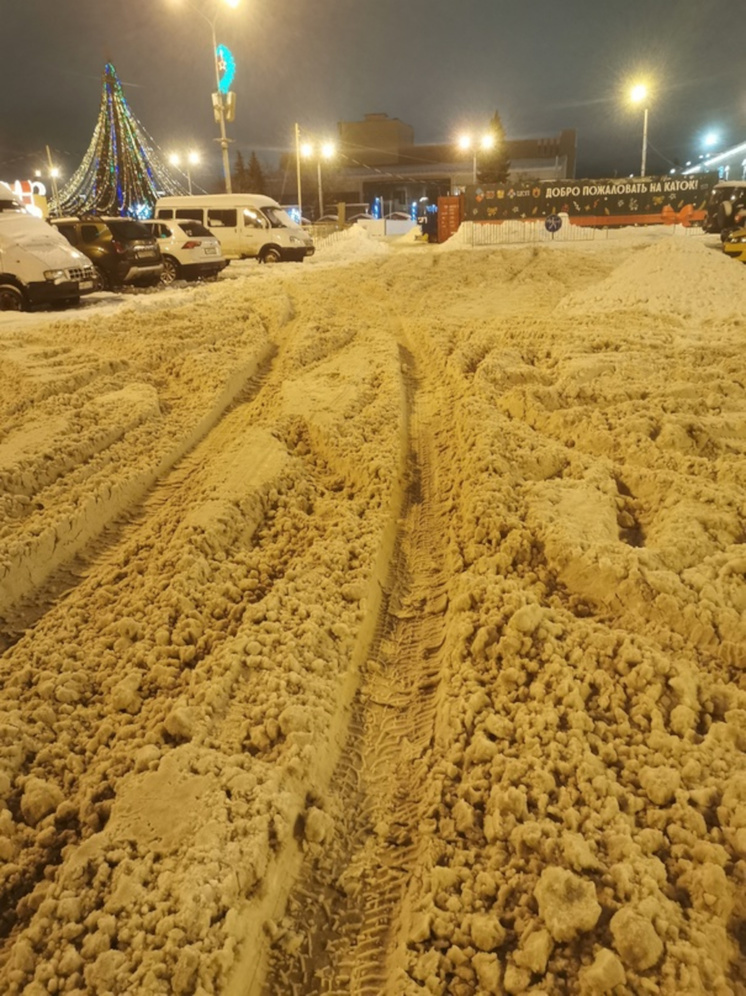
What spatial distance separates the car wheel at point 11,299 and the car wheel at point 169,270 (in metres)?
4.99

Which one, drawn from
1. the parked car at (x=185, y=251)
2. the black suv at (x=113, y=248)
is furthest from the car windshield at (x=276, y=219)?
the black suv at (x=113, y=248)

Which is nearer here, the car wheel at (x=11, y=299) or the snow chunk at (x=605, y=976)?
the snow chunk at (x=605, y=976)

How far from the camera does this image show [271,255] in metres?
21.5

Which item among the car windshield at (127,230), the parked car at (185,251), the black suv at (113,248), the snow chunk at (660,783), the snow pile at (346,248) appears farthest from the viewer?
the snow pile at (346,248)

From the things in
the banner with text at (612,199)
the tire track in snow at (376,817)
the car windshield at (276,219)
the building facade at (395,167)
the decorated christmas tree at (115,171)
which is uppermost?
the building facade at (395,167)

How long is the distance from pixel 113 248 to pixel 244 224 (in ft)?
24.1

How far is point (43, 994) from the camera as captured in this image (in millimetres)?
1799

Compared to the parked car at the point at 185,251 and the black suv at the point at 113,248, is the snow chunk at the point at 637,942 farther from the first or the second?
the parked car at the point at 185,251

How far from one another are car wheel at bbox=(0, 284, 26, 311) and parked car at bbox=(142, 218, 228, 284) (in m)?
4.76

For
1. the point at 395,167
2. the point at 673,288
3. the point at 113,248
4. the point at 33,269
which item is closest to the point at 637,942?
the point at 673,288

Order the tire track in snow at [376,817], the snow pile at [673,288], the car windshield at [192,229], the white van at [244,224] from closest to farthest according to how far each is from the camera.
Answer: the tire track in snow at [376,817] < the snow pile at [673,288] < the car windshield at [192,229] < the white van at [244,224]

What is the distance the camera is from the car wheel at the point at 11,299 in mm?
12422

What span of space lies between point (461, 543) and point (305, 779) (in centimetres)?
192

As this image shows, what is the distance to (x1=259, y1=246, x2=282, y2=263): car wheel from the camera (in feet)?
70.4
